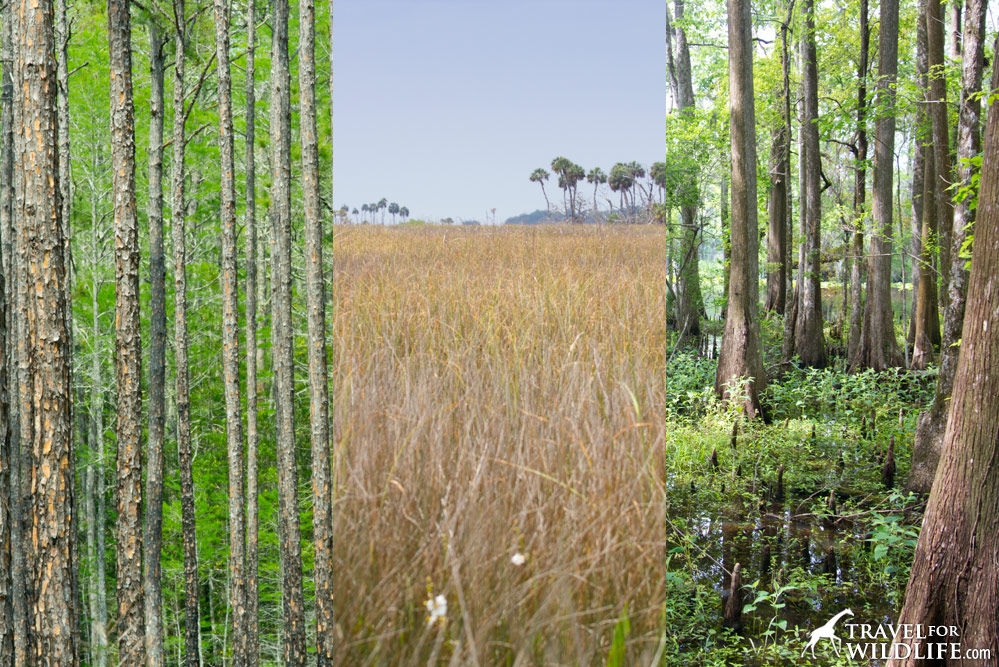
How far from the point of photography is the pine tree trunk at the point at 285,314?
4.96 meters

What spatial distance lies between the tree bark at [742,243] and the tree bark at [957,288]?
193 centimetres

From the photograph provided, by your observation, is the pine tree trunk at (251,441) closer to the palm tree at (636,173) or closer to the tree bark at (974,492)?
the palm tree at (636,173)

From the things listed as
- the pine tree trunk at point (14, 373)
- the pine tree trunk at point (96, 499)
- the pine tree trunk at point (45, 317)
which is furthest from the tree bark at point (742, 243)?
the pine tree trunk at point (96, 499)

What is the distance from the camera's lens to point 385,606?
6.51 ft

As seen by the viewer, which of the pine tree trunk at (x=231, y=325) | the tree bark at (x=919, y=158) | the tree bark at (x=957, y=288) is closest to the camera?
the tree bark at (x=957, y=288)

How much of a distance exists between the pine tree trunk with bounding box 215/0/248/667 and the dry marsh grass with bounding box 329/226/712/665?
353cm

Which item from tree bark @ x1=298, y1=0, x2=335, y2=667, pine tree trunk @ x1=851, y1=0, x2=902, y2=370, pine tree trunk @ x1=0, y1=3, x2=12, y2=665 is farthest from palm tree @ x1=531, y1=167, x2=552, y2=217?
pine tree trunk @ x1=851, y1=0, x2=902, y2=370

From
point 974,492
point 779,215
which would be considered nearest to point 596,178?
point 974,492

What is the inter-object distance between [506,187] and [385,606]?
4.63 ft

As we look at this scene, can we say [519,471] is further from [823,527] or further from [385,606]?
[823,527]

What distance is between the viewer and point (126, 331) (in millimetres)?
4703

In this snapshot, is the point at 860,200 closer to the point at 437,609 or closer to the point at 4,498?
the point at 437,609

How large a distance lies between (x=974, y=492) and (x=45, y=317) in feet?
15.2

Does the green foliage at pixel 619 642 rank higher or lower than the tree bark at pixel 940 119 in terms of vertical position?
lower
